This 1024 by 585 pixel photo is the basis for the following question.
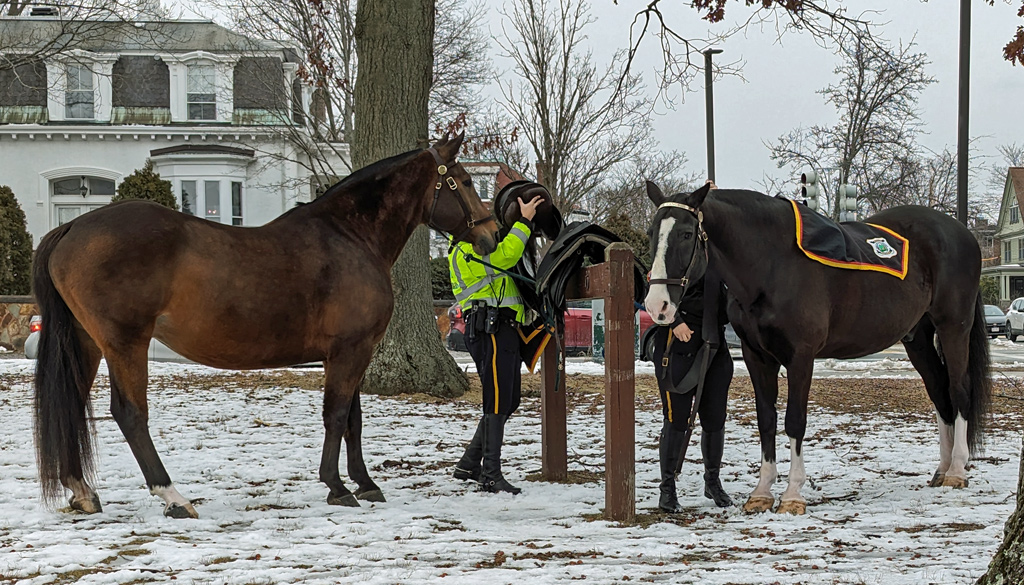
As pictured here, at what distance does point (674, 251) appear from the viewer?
5.49 metres

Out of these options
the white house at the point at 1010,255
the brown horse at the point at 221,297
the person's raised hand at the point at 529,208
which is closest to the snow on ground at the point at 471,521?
the brown horse at the point at 221,297

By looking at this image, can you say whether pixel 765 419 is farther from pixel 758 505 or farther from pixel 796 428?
pixel 758 505

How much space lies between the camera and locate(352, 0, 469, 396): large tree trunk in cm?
1110

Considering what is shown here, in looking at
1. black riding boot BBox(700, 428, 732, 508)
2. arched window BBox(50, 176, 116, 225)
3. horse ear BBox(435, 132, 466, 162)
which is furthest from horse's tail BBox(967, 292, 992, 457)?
arched window BBox(50, 176, 116, 225)

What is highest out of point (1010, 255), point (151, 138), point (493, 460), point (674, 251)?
point (151, 138)

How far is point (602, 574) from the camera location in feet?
13.6

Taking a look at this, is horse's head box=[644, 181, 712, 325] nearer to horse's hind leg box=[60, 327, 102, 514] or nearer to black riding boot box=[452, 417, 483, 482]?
black riding boot box=[452, 417, 483, 482]

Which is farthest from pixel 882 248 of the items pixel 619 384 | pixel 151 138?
pixel 151 138

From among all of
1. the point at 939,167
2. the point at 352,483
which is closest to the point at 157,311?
the point at 352,483

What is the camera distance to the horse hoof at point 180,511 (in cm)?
538

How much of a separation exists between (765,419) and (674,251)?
4.32 ft

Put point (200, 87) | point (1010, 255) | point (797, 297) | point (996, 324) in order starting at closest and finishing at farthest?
1. point (797, 297)
2. point (200, 87)
3. point (996, 324)
4. point (1010, 255)

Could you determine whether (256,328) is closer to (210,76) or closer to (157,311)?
(157,311)

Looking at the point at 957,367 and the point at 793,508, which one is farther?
A: the point at 957,367
